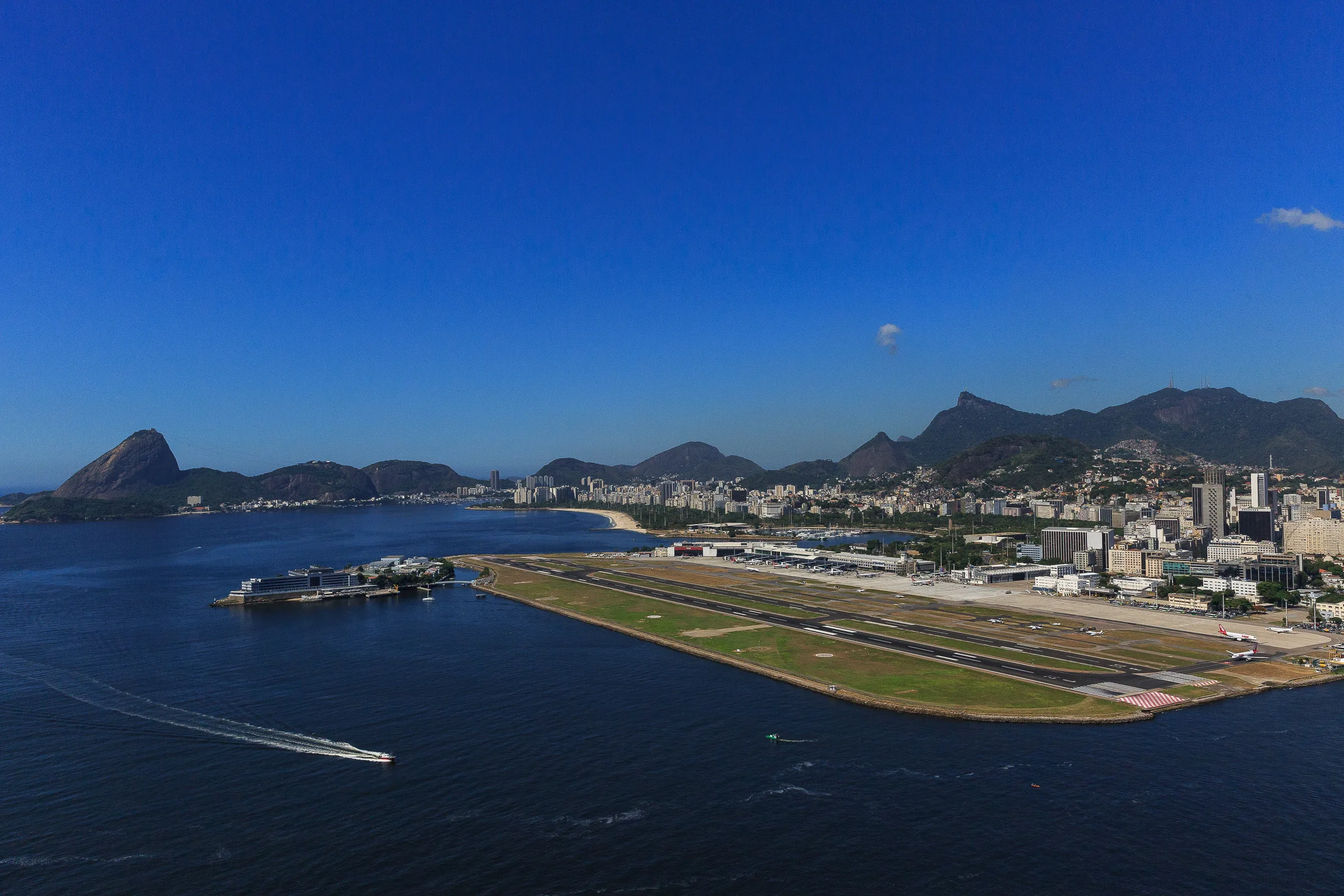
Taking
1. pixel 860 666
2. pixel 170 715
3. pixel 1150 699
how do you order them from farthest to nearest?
pixel 860 666, pixel 1150 699, pixel 170 715

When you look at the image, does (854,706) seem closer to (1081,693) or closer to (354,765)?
(1081,693)

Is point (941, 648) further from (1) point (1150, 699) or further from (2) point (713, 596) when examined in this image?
(2) point (713, 596)

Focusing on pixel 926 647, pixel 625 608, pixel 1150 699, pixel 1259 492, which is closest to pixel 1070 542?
pixel 1259 492

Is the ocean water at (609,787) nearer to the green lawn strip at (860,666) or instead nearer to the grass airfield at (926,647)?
the grass airfield at (926,647)

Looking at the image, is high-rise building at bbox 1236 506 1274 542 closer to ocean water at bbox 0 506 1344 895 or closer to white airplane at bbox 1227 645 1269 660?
white airplane at bbox 1227 645 1269 660

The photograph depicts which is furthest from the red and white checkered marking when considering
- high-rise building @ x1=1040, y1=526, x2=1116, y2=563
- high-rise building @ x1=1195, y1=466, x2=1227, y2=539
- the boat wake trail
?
high-rise building @ x1=1195, y1=466, x2=1227, y2=539

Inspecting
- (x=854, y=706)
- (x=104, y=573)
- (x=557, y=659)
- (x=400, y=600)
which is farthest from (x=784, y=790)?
(x=104, y=573)

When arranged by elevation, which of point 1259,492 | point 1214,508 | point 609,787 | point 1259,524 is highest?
point 1259,492

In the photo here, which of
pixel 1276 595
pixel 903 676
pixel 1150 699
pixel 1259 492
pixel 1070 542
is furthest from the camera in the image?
pixel 1259 492
